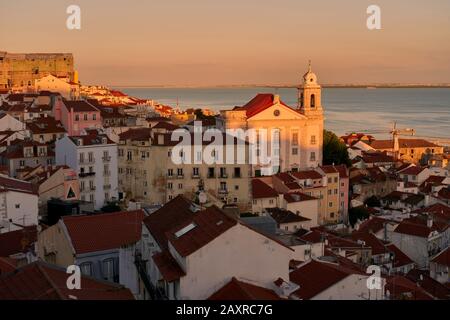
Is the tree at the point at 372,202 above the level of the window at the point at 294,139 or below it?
below

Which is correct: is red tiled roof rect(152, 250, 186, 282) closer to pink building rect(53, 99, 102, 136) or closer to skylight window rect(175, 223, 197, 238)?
skylight window rect(175, 223, 197, 238)

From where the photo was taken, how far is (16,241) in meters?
13.1

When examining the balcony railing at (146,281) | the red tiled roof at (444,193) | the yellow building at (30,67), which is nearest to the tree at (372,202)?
the red tiled roof at (444,193)

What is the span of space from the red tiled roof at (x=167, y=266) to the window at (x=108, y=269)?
2.77 meters

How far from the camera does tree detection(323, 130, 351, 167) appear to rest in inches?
1372

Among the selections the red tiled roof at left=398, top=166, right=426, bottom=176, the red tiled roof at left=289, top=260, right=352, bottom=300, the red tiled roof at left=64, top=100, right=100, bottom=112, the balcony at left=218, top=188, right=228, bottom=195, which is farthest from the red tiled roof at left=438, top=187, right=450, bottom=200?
the red tiled roof at left=289, top=260, right=352, bottom=300

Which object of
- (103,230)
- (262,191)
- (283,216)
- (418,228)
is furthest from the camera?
(262,191)

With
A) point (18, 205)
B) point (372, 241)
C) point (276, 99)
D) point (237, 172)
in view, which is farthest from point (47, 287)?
point (276, 99)

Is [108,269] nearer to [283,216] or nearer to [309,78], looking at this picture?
[283,216]

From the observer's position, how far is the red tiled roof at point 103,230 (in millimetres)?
10852

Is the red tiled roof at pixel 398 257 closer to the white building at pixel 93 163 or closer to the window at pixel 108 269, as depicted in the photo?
the white building at pixel 93 163

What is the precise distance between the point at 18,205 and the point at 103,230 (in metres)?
5.77

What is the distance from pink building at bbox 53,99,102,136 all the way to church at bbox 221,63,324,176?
675 centimetres

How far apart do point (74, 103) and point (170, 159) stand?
952 cm
